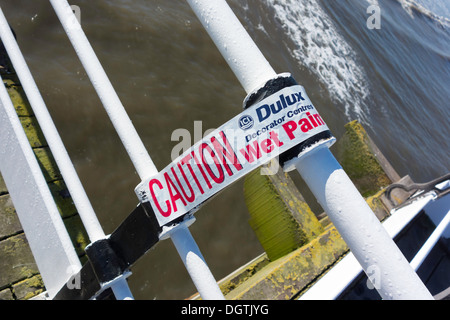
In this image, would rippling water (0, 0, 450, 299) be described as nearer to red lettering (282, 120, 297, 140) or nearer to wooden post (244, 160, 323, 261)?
wooden post (244, 160, 323, 261)

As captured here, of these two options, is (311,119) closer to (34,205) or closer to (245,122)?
(245,122)

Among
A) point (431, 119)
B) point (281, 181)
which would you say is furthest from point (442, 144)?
point (281, 181)

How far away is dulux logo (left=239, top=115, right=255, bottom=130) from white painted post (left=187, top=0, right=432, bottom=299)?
0.14 metres

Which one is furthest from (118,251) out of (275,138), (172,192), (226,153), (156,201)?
(275,138)

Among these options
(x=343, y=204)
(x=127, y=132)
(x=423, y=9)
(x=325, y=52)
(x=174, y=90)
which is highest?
(x=423, y=9)

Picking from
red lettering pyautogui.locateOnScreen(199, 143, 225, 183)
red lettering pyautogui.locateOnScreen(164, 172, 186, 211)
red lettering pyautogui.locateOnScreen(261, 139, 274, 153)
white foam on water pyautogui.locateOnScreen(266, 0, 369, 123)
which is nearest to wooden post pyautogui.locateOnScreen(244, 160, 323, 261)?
red lettering pyautogui.locateOnScreen(164, 172, 186, 211)

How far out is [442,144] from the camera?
43.7 feet

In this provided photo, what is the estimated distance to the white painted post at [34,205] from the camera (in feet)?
8.77

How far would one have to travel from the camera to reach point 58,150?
2682 millimetres

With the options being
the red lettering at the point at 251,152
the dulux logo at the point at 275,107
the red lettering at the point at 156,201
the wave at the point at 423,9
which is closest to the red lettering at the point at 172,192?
the red lettering at the point at 156,201

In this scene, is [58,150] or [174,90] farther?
[174,90]

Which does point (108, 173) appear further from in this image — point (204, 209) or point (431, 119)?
point (431, 119)

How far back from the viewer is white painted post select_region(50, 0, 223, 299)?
188cm

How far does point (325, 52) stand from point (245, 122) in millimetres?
9550
